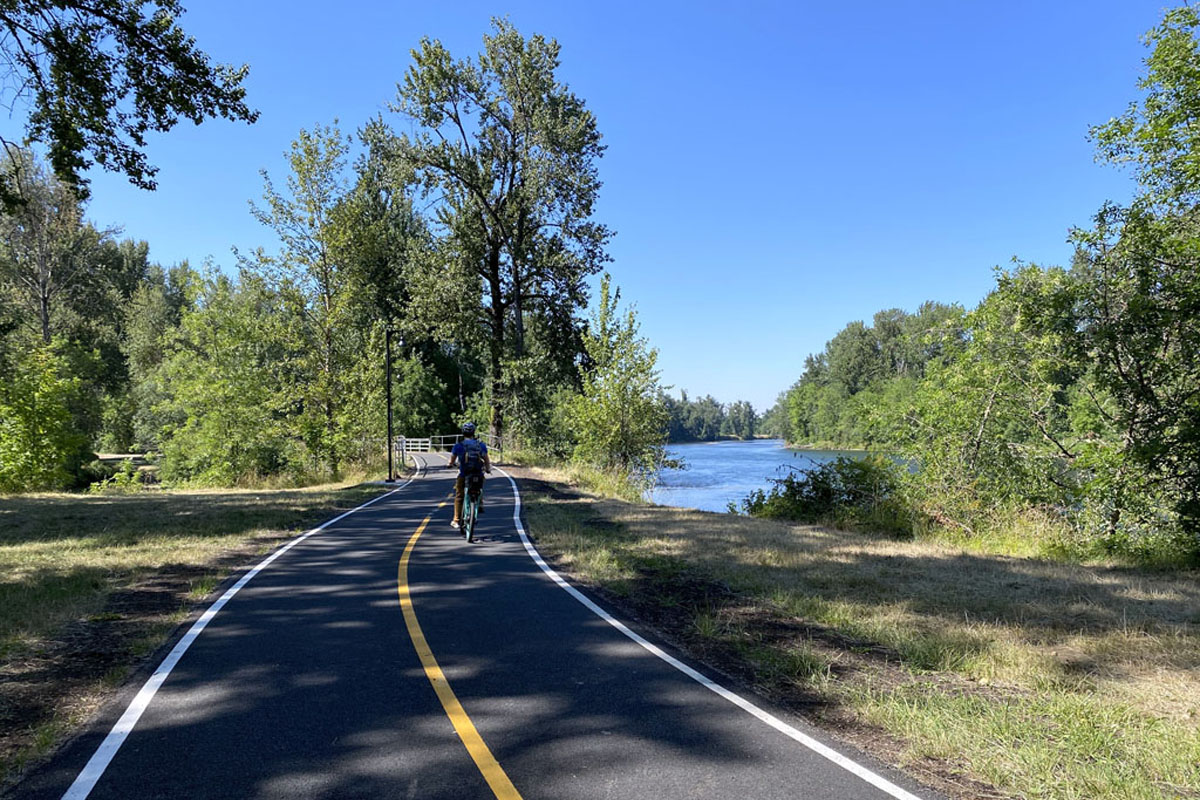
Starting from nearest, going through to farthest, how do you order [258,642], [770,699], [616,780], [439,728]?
[616,780], [439,728], [770,699], [258,642]

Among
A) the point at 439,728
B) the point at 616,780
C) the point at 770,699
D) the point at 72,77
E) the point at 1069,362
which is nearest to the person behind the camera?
the point at 616,780

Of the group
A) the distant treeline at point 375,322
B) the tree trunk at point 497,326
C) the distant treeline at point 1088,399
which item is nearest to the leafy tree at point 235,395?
the distant treeline at point 375,322

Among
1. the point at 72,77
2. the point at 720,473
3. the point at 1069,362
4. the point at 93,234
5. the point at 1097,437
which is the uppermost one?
the point at 93,234

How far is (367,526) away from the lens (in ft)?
44.5

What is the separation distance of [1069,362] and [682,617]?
10.9 m

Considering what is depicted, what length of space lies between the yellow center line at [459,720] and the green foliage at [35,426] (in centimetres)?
2236

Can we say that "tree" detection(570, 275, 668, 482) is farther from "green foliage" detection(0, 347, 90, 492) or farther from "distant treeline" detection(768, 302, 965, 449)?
"distant treeline" detection(768, 302, 965, 449)

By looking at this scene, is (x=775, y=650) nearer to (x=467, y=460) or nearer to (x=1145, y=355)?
(x=467, y=460)

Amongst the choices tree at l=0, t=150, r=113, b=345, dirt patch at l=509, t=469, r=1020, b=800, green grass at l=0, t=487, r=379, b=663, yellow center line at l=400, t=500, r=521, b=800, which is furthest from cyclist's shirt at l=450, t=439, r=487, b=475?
tree at l=0, t=150, r=113, b=345

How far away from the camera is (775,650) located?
237 inches

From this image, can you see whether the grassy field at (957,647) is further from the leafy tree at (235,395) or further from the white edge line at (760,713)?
the leafy tree at (235,395)

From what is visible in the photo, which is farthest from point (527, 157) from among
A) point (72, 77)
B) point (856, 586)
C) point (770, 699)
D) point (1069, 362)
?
point (770, 699)

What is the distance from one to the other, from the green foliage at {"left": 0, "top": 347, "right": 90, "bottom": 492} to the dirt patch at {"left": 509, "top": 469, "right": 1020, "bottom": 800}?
2243cm

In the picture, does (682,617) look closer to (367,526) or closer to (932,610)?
(932,610)
